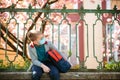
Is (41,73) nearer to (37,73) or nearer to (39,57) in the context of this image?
(37,73)

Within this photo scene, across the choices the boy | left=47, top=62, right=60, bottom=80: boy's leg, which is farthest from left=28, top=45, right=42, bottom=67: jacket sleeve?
left=47, top=62, right=60, bottom=80: boy's leg

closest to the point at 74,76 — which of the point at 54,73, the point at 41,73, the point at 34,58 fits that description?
the point at 54,73

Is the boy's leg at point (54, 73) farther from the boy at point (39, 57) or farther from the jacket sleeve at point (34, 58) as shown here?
the jacket sleeve at point (34, 58)

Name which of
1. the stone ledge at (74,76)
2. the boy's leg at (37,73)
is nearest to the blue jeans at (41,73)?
the boy's leg at (37,73)

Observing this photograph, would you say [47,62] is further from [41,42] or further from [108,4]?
[108,4]

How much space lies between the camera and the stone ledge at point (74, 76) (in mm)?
5726

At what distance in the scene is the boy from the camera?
18.1ft

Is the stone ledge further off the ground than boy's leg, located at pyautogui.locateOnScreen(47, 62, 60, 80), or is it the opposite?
boy's leg, located at pyautogui.locateOnScreen(47, 62, 60, 80)

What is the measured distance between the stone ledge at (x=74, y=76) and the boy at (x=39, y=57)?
0.19 metres

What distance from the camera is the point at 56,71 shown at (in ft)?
18.2

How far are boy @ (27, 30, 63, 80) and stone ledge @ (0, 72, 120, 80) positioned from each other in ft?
0.62

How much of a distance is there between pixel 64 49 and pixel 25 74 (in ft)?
45.4

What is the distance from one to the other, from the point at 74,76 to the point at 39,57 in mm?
648

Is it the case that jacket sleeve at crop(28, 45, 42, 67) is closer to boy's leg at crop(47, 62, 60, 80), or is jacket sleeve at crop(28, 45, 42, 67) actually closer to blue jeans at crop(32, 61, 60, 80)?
blue jeans at crop(32, 61, 60, 80)
